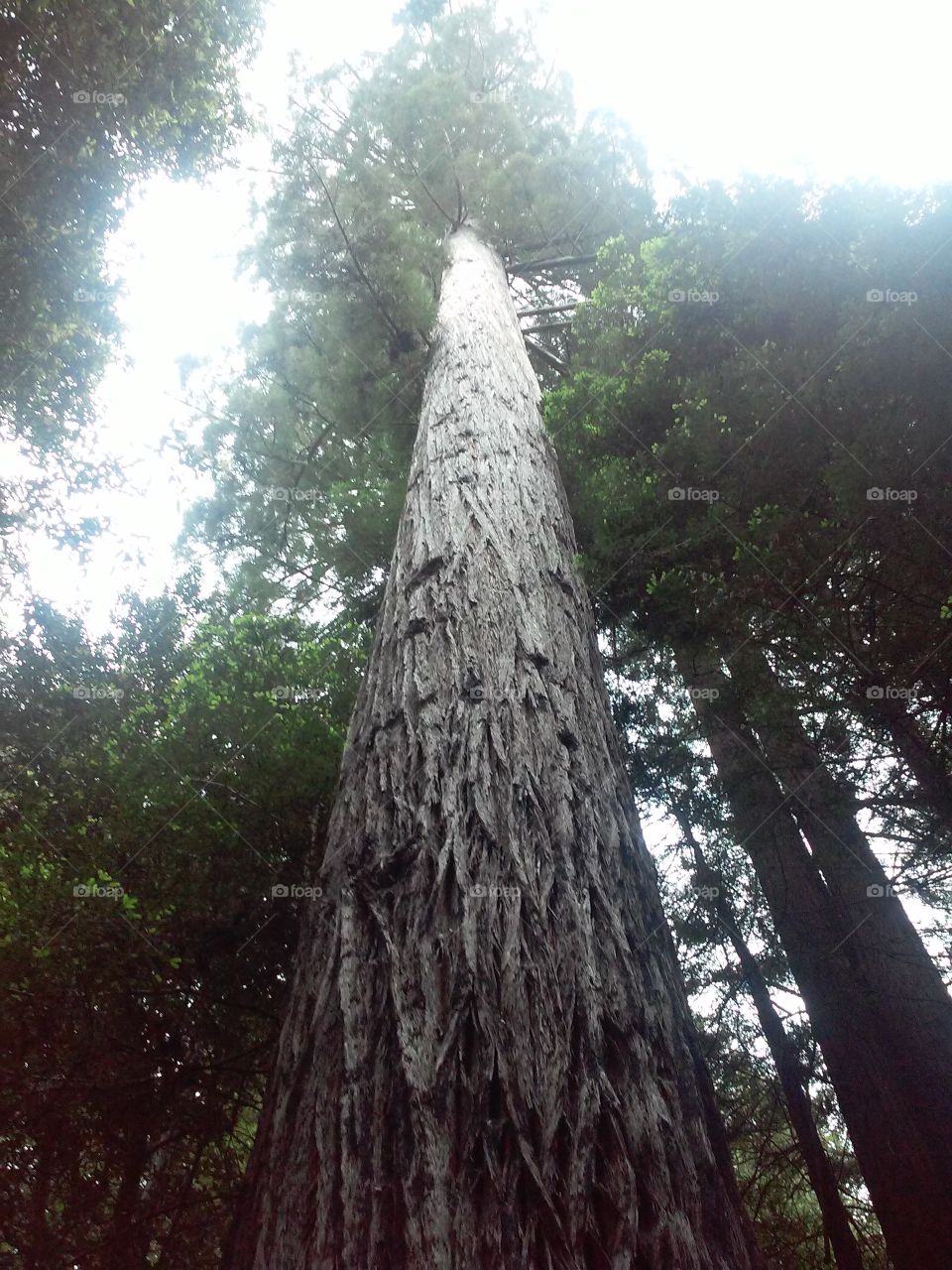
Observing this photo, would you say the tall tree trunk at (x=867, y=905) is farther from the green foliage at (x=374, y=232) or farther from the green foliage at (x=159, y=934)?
the green foliage at (x=374, y=232)

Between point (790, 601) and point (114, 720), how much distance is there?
5265 mm

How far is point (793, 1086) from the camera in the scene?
4.48 metres

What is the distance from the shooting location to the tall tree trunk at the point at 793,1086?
399 centimetres

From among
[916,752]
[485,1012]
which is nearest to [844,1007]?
[916,752]

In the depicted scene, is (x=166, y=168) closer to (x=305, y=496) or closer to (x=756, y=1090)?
(x=305, y=496)

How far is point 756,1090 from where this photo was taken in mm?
5496

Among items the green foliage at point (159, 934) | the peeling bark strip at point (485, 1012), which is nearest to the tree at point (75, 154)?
the green foliage at point (159, 934)

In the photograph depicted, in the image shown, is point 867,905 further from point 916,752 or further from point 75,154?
point 75,154

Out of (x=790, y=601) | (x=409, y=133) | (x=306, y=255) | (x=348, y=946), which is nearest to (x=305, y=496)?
(x=306, y=255)

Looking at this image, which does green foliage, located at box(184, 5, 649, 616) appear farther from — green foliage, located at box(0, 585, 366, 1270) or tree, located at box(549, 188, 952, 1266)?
green foliage, located at box(0, 585, 366, 1270)

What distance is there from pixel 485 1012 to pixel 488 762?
70 centimetres

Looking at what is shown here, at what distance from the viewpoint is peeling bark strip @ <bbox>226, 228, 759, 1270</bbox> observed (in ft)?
3.90

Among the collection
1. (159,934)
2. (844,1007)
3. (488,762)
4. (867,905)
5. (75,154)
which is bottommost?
(488,762)

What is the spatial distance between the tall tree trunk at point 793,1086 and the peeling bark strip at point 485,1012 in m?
3.16
